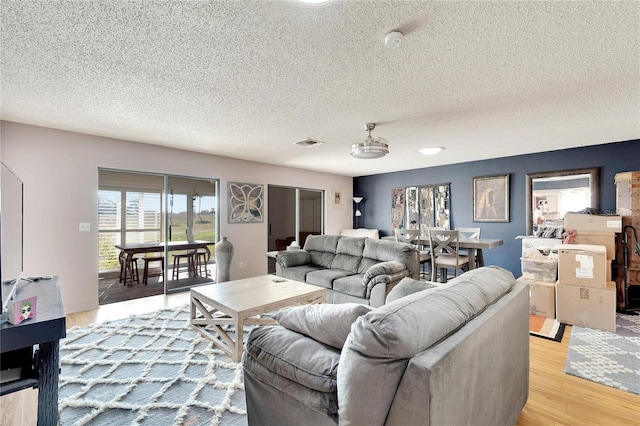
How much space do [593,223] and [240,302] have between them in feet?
14.5

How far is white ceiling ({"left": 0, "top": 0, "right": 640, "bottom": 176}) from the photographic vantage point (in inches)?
62.2

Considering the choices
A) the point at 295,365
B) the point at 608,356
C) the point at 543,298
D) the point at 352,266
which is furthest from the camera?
the point at 352,266

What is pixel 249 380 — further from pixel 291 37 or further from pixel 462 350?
pixel 291 37

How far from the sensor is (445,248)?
4.29 metres

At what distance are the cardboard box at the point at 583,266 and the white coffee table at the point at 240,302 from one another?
2.82 meters

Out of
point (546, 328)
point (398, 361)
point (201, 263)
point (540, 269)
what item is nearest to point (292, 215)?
point (201, 263)

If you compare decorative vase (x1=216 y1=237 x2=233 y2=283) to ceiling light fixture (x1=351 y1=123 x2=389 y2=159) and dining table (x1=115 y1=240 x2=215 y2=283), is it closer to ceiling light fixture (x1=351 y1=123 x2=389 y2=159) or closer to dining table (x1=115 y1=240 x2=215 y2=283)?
dining table (x1=115 y1=240 x2=215 y2=283)

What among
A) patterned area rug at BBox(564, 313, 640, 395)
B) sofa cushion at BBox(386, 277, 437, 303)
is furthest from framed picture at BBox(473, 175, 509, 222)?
sofa cushion at BBox(386, 277, 437, 303)

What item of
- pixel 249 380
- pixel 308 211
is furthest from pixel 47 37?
pixel 308 211

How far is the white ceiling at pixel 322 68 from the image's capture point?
1579 millimetres

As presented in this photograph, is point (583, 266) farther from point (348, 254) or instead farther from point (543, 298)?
point (348, 254)

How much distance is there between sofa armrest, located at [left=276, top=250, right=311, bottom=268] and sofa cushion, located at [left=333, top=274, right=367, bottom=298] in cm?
98

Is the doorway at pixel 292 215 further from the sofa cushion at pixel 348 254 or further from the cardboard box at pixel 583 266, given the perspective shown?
the cardboard box at pixel 583 266

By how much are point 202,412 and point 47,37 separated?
254cm
